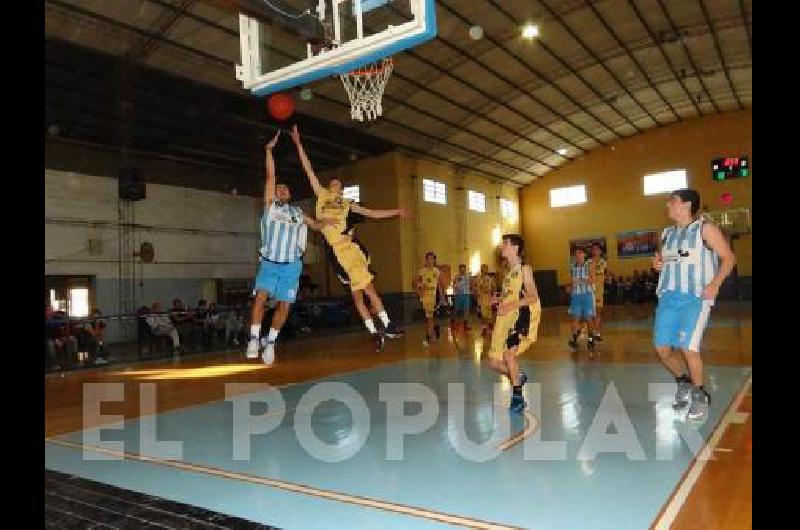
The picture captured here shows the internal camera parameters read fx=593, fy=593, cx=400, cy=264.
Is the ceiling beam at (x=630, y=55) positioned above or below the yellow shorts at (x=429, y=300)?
above

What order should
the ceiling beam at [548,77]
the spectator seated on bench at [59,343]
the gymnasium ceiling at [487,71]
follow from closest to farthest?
the spectator seated on bench at [59,343] → the gymnasium ceiling at [487,71] → the ceiling beam at [548,77]

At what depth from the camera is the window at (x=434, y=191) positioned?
23.2 metres

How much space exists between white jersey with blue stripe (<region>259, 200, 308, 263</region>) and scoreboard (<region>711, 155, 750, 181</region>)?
20556 millimetres

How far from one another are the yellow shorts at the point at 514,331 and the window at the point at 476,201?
2058 centimetres

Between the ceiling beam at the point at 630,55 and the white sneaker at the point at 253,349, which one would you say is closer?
the white sneaker at the point at 253,349

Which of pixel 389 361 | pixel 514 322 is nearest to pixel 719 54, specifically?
pixel 389 361

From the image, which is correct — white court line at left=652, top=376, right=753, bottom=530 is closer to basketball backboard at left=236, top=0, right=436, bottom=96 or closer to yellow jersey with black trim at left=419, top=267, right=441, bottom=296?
basketball backboard at left=236, top=0, right=436, bottom=96

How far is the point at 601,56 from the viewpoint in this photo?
18766 mm

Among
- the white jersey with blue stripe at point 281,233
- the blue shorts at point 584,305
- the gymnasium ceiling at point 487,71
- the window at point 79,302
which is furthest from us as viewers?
the window at point 79,302

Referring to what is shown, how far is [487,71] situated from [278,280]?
46.4 ft

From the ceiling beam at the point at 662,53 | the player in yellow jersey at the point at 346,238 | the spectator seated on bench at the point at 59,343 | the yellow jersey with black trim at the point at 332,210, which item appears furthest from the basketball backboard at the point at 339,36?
the ceiling beam at the point at 662,53

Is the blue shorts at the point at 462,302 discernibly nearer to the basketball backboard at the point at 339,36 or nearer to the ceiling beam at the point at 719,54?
the basketball backboard at the point at 339,36

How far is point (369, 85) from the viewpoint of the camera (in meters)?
8.09
